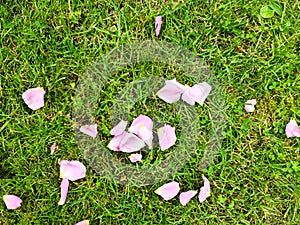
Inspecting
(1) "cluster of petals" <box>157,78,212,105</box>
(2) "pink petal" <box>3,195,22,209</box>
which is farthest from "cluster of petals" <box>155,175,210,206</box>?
(2) "pink petal" <box>3,195,22,209</box>

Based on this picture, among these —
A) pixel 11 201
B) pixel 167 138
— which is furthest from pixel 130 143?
pixel 11 201

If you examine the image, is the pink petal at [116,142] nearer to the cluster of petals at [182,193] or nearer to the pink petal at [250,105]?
the cluster of petals at [182,193]

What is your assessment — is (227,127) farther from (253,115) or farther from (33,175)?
(33,175)

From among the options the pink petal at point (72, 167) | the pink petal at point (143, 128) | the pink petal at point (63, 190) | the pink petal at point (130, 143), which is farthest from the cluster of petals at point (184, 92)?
the pink petal at point (63, 190)

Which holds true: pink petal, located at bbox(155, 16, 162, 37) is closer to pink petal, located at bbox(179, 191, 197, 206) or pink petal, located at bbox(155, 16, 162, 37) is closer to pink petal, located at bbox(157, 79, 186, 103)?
pink petal, located at bbox(157, 79, 186, 103)

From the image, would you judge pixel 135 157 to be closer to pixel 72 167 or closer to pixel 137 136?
pixel 137 136

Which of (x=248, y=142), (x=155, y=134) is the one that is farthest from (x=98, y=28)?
(x=248, y=142)
